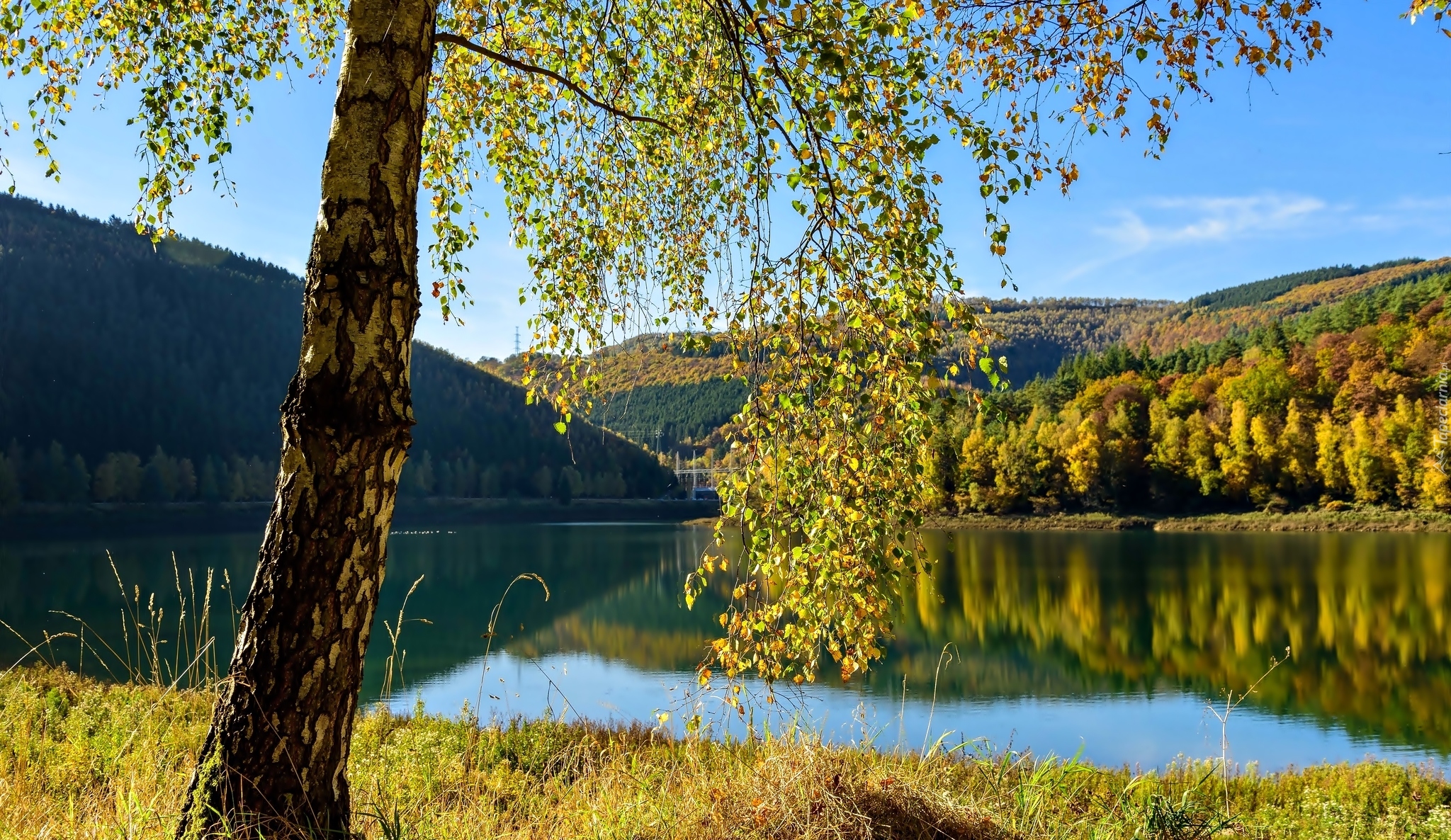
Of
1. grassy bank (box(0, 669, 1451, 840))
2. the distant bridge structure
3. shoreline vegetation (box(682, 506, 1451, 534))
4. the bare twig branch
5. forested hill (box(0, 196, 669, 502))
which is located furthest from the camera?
the distant bridge structure

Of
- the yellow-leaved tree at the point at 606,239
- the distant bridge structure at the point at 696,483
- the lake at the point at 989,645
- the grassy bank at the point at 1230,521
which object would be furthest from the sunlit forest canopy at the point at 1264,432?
the yellow-leaved tree at the point at 606,239

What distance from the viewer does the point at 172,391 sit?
7756 centimetres

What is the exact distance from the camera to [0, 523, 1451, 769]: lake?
10453mm

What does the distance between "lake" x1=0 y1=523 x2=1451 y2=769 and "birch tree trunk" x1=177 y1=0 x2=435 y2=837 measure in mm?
626

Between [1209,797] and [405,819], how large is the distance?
6.21m

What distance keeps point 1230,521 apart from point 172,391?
7925cm

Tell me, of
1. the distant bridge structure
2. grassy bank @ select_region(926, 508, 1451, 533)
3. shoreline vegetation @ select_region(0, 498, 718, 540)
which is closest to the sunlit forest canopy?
grassy bank @ select_region(926, 508, 1451, 533)

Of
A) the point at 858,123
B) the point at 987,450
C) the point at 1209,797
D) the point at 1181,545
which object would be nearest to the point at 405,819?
the point at 858,123

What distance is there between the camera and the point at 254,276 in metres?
105

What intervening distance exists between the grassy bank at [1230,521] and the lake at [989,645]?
13135mm

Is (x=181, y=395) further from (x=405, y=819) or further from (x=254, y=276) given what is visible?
(x=405, y=819)

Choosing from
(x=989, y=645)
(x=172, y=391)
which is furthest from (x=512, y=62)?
(x=172, y=391)

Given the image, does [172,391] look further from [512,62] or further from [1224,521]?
[512,62]

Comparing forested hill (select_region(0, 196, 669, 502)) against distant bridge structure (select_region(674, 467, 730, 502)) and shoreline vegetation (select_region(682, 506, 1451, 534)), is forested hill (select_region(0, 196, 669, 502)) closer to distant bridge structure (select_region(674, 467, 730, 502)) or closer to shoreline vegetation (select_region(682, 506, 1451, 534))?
distant bridge structure (select_region(674, 467, 730, 502))
